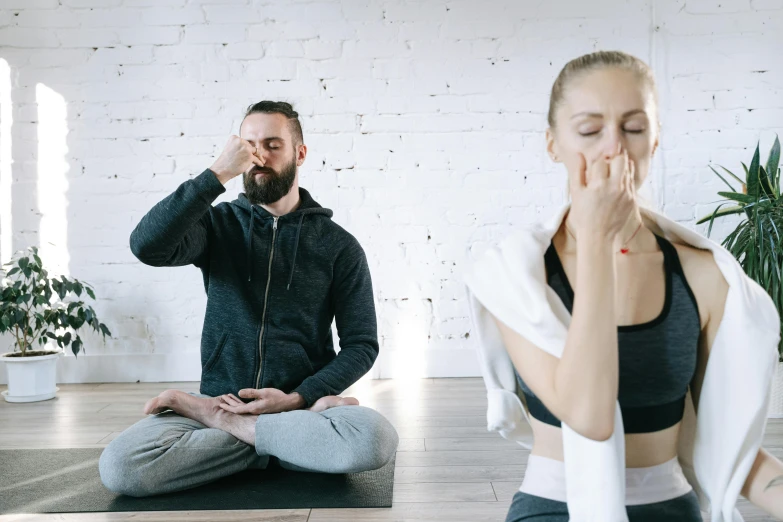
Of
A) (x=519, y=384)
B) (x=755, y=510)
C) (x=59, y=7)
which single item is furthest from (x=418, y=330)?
(x=519, y=384)

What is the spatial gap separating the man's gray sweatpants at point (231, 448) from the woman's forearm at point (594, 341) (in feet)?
4.71

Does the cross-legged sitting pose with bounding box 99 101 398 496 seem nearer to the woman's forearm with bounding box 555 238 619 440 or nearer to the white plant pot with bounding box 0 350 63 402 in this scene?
the woman's forearm with bounding box 555 238 619 440

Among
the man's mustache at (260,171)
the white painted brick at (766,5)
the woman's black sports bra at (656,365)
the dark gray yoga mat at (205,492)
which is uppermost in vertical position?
the white painted brick at (766,5)

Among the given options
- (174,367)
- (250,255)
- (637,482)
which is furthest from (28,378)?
(637,482)

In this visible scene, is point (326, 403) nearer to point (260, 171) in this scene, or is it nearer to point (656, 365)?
point (260, 171)

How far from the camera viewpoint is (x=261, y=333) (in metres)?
2.39

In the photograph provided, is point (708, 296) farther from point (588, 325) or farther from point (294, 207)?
point (294, 207)

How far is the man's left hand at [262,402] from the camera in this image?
7.48ft

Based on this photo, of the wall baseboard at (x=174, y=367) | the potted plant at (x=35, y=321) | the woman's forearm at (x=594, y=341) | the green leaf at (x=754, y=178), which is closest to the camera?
the woman's forearm at (x=594, y=341)

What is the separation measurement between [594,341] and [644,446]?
8.9 inches

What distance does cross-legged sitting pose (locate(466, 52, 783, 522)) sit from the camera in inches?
36.3

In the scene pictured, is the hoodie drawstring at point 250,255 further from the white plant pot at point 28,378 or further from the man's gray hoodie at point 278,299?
the white plant pot at point 28,378

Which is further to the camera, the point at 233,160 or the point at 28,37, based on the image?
the point at 28,37

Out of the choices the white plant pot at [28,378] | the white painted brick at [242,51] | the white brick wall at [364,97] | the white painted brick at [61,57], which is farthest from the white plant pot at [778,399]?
the white painted brick at [61,57]
